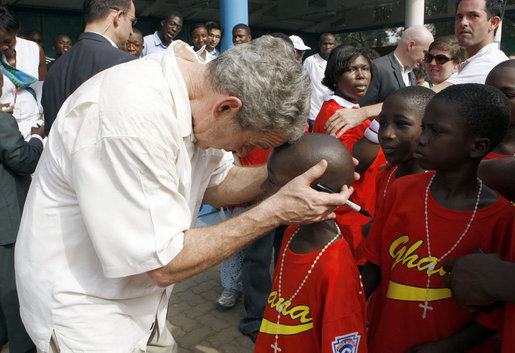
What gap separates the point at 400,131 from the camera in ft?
7.69

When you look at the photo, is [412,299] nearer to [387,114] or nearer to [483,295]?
[483,295]

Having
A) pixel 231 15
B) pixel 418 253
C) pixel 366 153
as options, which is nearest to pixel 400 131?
pixel 366 153

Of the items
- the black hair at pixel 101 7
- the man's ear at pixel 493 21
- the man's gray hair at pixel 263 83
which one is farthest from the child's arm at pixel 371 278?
the man's ear at pixel 493 21

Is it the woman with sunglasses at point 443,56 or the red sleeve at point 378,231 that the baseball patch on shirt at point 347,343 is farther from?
the woman with sunglasses at point 443,56

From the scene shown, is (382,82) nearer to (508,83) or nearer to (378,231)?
(508,83)

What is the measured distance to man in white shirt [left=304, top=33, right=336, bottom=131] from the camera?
599 cm

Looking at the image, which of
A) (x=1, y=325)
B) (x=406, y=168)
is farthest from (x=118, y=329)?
(x=1, y=325)

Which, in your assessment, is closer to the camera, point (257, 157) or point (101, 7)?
point (257, 157)

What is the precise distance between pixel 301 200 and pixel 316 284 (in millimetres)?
424

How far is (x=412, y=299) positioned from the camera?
175cm

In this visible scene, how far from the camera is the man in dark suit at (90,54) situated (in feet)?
10.3

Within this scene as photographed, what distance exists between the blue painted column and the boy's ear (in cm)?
641

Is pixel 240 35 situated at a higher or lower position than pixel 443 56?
higher

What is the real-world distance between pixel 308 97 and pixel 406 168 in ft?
3.43
